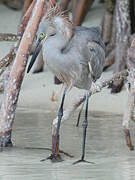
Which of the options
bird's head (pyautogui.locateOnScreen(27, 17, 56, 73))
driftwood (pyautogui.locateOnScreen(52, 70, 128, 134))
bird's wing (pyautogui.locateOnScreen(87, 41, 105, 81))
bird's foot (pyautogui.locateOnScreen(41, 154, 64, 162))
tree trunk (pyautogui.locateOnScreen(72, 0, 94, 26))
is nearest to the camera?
bird's head (pyautogui.locateOnScreen(27, 17, 56, 73))

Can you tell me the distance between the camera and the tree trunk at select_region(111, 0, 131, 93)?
967cm

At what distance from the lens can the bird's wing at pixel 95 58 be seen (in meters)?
6.31

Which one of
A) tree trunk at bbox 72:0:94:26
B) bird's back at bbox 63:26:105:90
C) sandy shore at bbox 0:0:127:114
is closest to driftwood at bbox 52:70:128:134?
bird's back at bbox 63:26:105:90

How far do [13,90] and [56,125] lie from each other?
496 mm

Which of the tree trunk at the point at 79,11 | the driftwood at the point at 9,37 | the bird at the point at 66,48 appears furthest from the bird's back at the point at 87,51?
the tree trunk at the point at 79,11

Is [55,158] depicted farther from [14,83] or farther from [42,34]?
[42,34]

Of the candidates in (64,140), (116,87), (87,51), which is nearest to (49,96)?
(116,87)

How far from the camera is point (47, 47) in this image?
19.9 feet

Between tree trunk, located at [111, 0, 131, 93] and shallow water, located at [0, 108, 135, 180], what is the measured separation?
1110mm

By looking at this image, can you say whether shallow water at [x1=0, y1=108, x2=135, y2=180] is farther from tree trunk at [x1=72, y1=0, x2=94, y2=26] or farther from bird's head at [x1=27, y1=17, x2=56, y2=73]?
tree trunk at [x1=72, y1=0, x2=94, y2=26]

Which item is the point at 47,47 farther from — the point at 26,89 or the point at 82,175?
the point at 26,89

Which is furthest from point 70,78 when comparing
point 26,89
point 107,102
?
point 26,89

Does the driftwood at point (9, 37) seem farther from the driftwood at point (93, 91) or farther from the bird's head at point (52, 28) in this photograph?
the bird's head at point (52, 28)

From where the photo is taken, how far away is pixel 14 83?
6.57 meters
